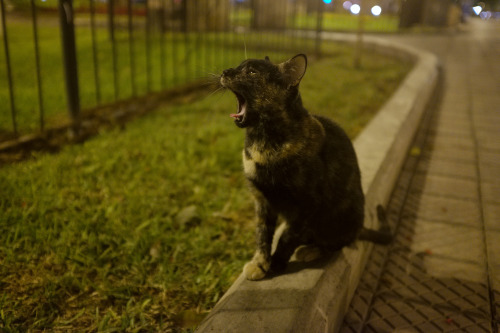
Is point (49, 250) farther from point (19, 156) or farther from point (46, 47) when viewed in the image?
point (46, 47)

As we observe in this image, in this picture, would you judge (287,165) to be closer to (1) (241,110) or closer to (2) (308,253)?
(1) (241,110)

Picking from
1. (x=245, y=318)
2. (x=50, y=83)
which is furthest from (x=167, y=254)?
(x=50, y=83)

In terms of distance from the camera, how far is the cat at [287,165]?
1908mm

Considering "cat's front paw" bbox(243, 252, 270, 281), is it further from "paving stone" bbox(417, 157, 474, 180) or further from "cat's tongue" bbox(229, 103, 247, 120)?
"paving stone" bbox(417, 157, 474, 180)

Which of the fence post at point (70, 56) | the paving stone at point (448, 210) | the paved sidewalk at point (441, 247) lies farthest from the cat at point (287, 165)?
the fence post at point (70, 56)

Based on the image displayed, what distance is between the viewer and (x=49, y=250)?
2.44 metres

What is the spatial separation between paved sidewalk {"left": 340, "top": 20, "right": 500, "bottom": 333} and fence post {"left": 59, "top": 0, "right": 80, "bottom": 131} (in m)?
2.98

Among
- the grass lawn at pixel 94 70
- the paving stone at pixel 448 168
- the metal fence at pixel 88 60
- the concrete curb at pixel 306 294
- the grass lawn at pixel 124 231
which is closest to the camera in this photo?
the concrete curb at pixel 306 294

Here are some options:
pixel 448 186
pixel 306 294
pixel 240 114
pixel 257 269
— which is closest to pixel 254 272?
pixel 257 269

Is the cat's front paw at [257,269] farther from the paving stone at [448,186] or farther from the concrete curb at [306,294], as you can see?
the paving stone at [448,186]

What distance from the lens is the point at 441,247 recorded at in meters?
2.77

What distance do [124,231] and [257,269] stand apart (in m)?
1.04

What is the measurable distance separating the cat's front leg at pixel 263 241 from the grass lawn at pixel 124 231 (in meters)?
0.31

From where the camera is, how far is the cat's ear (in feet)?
6.15
